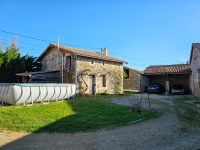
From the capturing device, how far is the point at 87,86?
1836cm

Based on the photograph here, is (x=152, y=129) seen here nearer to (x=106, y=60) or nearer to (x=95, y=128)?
(x=95, y=128)

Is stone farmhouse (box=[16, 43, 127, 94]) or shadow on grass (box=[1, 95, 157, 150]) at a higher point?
stone farmhouse (box=[16, 43, 127, 94])

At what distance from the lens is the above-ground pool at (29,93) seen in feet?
33.6

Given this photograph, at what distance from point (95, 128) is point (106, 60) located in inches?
591

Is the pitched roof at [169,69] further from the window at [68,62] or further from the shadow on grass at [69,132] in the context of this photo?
the shadow on grass at [69,132]

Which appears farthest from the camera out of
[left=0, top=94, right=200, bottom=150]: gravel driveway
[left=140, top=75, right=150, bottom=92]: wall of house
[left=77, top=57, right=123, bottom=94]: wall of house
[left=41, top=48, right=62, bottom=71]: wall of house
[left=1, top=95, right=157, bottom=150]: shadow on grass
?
[left=140, top=75, right=150, bottom=92]: wall of house

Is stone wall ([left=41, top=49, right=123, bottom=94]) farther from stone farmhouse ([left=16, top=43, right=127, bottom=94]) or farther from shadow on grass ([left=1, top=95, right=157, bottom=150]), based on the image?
shadow on grass ([left=1, top=95, right=157, bottom=150])

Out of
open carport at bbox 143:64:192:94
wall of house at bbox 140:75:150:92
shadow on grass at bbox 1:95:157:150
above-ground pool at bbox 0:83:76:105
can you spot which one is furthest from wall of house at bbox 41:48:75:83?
open carport at bbox 143:64:192:94

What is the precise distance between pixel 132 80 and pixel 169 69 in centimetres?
560

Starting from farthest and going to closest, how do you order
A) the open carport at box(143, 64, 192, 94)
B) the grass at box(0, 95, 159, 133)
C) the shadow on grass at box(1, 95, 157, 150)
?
1. the open carport at box(143, 64, 192, 94)
2. the grass at box(0, 95, 159, 133)
3. the shadow on grass at box(1, 95, 157, 150)

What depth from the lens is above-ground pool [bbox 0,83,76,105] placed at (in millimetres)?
10234

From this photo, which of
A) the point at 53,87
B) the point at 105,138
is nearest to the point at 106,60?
the point at 53,87

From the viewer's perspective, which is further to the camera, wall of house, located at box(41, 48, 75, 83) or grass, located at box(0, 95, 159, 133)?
wall of house, located at box(41, 48, 75, 83)

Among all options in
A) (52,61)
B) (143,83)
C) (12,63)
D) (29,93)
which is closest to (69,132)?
(29,93)
